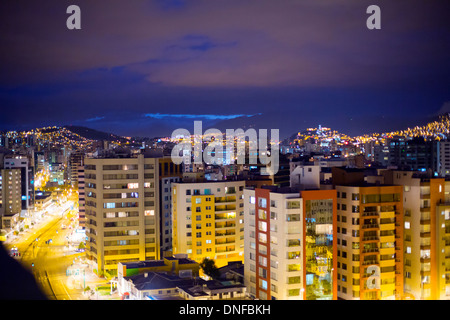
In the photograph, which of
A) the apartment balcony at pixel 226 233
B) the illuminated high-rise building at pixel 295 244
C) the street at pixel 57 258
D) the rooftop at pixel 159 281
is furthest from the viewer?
the apartment balcony at pixel 226 233

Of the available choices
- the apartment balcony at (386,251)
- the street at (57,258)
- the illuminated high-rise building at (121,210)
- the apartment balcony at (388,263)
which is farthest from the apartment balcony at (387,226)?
the illuminated high-rise building at (121,210)

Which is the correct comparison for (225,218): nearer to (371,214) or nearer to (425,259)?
(371,214)

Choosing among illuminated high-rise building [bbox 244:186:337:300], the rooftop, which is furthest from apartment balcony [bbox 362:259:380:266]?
the rooftop

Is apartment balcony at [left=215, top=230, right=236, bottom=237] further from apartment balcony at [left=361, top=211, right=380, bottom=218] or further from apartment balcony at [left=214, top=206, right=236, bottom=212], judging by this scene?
apartment balcony at [left=361, top=211, right=380, bottom=218]

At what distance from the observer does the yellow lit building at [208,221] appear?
10.2 metres

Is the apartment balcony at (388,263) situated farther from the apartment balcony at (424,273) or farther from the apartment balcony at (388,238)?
the apartment balcony at (424,273)

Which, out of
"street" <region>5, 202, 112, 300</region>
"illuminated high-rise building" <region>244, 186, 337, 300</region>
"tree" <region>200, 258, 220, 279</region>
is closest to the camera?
"illuminated high-rise building" <region>244, 186, 337, 300</region>

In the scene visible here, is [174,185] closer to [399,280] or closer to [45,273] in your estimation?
[45,273]

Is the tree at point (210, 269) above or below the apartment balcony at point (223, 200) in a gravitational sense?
below

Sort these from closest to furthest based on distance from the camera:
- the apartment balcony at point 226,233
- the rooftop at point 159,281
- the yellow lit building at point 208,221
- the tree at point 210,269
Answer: the rooftop at point 159,281, the tree at point 210,269, the yellow lit building at point 208,221, the apartment balcony at point 226,233

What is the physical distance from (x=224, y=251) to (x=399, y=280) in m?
3.96

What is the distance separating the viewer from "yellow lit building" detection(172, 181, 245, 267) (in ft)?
33.6

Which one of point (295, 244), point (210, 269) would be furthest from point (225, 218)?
point (295, 244)

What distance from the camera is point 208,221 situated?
10305mm
